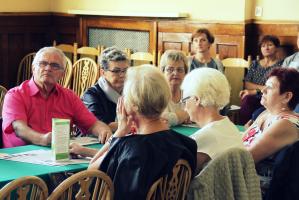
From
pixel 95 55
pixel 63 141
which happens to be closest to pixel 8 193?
pixel 63 141

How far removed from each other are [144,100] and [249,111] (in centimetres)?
335

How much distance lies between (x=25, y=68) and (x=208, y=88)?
4.99 m

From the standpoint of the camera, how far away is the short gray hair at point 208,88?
2693 millimetres

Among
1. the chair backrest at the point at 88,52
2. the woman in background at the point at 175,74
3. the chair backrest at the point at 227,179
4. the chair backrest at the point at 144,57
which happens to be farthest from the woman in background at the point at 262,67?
the chair backrest at the point at 227,179

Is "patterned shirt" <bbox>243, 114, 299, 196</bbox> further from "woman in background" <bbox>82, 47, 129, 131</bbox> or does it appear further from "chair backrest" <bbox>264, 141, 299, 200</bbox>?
"woman in background" <bbox>82, 47, 129, 131</bbox>

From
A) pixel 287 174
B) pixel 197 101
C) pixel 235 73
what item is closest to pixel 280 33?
pixel 235 73

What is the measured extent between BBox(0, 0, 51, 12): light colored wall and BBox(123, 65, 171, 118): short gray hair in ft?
17.1

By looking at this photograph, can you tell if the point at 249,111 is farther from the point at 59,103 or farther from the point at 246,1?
the point at 59,103

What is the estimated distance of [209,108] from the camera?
2707 mm

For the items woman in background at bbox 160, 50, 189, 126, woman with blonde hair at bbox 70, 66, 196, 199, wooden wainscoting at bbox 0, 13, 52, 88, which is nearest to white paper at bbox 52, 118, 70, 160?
woman with blonde hair at bbox 70, 66, 196, 199

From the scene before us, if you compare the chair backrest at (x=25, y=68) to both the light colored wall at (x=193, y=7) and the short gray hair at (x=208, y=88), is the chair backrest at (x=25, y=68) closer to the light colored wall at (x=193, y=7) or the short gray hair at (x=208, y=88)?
the light colored wall at (x=193, y=7)

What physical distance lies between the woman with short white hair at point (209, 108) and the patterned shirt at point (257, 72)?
→ 3.15 meters

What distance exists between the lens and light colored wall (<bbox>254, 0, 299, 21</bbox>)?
5.85m

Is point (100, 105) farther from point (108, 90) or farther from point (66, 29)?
point (66, 29)
